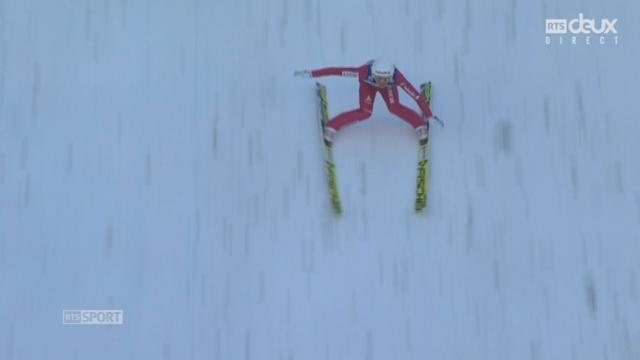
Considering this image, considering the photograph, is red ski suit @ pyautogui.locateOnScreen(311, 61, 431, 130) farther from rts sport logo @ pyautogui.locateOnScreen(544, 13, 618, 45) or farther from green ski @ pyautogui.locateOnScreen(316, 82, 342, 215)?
rts sport logo @ pyautogui.locateOnScreen(544, 13, 618, 45)

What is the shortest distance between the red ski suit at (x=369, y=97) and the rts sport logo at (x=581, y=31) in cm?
50

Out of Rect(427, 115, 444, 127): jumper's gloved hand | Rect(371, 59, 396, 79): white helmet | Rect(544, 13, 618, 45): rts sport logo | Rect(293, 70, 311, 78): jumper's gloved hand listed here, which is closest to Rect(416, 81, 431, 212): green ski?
Rect(427, 115, 444, 127): jumper's gloved hand

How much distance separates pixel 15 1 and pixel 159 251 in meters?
0.93

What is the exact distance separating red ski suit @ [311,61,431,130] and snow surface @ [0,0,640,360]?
0.24 ft

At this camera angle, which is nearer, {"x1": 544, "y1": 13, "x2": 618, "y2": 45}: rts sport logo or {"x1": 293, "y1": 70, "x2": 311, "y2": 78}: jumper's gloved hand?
{"x1": 293, "y1": 70, "x2": 311, "y2": 78}: jumper's gloved hand

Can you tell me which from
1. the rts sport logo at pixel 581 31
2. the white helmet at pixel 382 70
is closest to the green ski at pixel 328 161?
the white helmet at pixel 382 70

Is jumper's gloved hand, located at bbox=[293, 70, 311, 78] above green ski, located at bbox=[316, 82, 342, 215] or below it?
above

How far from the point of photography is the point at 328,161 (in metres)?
1.96

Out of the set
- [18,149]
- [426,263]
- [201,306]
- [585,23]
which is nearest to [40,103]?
[18,149]

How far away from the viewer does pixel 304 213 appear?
1.96m

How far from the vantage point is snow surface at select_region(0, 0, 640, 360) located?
6.17ft

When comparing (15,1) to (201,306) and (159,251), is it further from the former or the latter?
(201,306)

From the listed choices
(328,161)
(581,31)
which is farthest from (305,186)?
(581,31)

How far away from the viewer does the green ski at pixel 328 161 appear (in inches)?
76.4
